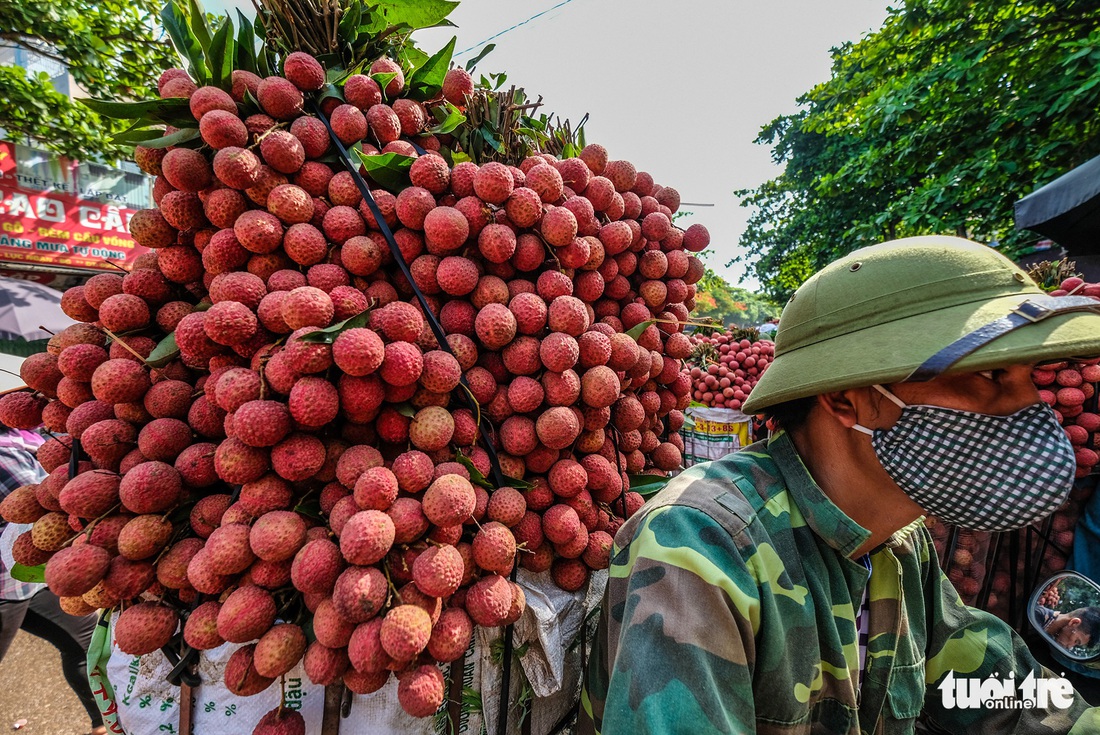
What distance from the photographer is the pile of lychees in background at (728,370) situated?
3777mm

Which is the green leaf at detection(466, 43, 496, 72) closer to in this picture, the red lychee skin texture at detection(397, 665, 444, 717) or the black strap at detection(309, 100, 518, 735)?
the black strap at detection(309, 100, 518, 735)

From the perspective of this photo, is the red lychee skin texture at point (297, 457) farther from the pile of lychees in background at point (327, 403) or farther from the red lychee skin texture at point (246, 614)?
the red lychee skin texture at point (246, 614)

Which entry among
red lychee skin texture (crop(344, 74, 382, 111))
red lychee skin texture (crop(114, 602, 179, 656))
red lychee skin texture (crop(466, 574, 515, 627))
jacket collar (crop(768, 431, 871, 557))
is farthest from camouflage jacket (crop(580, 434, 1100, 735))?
red lychee skin texture (crop(344, 74, 382, 111))

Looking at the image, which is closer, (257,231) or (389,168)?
(257,231)

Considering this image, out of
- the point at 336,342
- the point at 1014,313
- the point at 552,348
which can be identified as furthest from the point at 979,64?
the point at 336,342

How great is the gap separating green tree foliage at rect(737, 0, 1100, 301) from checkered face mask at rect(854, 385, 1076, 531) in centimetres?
612

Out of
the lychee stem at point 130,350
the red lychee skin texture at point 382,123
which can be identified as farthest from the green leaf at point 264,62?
the lychee stem at point 130,350

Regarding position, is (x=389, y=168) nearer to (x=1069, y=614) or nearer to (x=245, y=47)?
(x=245, y=47)

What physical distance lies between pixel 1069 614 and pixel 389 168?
131 inches

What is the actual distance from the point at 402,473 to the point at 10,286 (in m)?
9.22

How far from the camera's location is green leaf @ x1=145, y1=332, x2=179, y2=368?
1147 millimetres

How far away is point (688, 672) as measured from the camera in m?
0.89

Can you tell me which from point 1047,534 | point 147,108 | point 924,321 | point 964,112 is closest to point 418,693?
point 924,321

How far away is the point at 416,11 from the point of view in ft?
5.04
